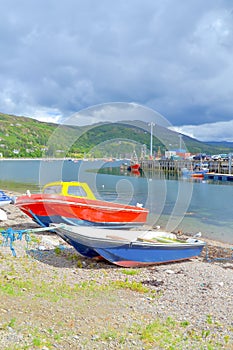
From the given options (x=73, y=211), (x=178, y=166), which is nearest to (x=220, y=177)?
(x=178, y=166)

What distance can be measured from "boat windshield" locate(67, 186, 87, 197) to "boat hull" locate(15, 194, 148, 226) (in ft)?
1.21

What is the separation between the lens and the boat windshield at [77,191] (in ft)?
58.4

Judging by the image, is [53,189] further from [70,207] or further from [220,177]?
[220,177]

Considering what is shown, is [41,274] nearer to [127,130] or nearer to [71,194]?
[71,194]

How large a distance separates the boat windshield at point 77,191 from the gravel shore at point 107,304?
442 cm

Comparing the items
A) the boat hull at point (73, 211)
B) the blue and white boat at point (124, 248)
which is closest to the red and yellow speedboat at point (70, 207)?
the boat hull at point (73, 211)

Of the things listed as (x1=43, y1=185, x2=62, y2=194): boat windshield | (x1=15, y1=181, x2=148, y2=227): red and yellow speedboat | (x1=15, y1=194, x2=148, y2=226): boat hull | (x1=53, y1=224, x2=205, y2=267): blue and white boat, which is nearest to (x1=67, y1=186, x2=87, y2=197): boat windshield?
(x1=15, y1=181, x2=148, y2=227): red and yellow speedboat

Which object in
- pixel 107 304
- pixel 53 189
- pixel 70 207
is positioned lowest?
pixel 107 304

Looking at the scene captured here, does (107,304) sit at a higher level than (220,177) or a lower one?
lower

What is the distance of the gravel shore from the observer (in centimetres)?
669

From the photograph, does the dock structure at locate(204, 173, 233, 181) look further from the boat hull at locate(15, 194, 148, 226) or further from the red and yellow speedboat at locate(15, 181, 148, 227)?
the red and yellow speedboat at locate(15, 181, 148, 227)

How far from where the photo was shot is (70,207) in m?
17.4

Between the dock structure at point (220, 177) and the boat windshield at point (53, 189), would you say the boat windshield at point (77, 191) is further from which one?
the dock structure at point (220, 177)

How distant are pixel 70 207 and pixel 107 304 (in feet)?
29.9
